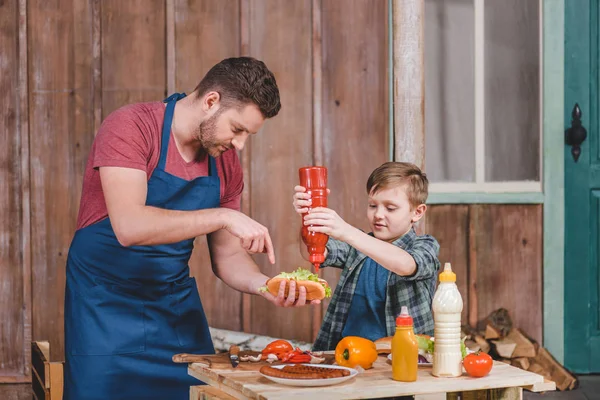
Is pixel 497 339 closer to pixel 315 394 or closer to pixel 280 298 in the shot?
pixel 280 298

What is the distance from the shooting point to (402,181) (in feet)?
10.8

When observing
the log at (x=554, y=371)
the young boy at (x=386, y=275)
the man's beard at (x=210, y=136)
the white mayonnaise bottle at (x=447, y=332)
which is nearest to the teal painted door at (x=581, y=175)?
the log at (x=554, y=371)

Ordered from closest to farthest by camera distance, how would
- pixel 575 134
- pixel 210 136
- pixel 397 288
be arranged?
1. pixel 210 136
2. pixel 397 288
3. pixel 575 134

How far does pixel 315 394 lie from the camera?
222cm

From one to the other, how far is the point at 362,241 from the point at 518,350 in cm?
289

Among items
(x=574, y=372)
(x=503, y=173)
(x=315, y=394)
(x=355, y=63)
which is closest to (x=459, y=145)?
(x=503, y=173)

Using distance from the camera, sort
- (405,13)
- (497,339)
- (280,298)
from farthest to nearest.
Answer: (497,339) < (405,13) < (280,298)

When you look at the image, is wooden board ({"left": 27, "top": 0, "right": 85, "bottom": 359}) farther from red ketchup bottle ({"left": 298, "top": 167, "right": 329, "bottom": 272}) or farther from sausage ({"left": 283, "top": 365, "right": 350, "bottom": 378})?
sausage ({"left": 283, "top": 365, "right": 350, "bottom": 378})

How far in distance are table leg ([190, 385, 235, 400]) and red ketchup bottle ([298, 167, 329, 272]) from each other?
517 millimetres

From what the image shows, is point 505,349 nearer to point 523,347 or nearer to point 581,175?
point 523,347

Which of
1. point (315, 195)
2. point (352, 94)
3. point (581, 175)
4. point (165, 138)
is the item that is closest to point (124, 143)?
point (165, 138)

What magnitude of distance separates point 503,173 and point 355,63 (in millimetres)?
1394

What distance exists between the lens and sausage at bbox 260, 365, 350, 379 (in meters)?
2.30

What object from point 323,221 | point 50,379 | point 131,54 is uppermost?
point 131,54
